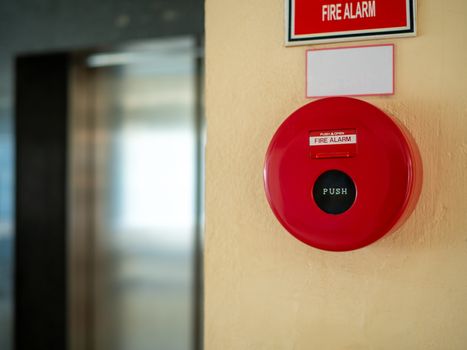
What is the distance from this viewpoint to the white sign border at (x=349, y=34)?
1.10 m

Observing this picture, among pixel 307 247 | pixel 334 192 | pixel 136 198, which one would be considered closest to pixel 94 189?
pixel 136 198

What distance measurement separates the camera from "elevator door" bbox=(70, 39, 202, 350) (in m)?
2.68

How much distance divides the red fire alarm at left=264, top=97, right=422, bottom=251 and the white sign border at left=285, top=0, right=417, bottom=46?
0.19 meters

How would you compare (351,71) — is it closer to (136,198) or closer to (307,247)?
(307,247)

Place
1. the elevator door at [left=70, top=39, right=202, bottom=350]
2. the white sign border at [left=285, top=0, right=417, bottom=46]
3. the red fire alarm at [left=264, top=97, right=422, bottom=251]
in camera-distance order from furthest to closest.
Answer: the elevator door at [left=70, top=39, right=202, bottom=350] < the white sign border at [left=285, top=0, right=417, bottom=46] < the red fire alarm at [left=264, top=97, right=422, bottom=251]

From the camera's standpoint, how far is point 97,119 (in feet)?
9.46

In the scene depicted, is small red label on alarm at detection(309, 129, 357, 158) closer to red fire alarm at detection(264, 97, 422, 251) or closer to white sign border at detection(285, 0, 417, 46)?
red fire alarm at detection(264, 97, 422, 251)

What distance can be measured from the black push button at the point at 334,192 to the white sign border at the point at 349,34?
324mm

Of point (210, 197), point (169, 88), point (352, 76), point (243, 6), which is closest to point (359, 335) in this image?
point (210, 197)

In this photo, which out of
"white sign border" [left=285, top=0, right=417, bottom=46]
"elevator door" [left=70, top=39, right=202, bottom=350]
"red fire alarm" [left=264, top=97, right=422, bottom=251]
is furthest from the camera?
"elevator door" [left=70, top=39, right=202, bottom=350]

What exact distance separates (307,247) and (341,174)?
22 cm

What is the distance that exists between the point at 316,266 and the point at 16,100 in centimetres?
225

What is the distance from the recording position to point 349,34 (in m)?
1.14

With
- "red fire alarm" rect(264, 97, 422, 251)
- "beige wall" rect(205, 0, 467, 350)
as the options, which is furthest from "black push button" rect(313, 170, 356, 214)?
"beige wall" rect(205, 0, 467, 350)
